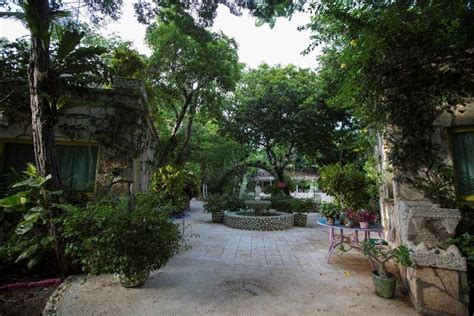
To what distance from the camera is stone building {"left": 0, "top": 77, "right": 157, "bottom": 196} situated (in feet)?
14.2

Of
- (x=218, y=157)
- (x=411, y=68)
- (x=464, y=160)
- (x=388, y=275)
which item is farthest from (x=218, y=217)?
(x=411, y=68)

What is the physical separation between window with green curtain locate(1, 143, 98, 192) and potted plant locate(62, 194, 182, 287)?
1401 mm

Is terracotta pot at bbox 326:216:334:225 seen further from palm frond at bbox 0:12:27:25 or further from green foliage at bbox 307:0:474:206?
palm frond at bbox 0:12:27:25

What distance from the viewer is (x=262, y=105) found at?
11.2 m

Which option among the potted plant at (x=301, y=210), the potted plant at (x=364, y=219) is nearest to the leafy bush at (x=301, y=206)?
the potted plant at (x=301, y=210)

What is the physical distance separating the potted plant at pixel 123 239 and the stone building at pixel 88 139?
141 cm

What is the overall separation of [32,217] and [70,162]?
1.53m

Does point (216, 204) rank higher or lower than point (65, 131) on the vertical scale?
lower

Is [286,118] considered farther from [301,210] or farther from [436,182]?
[436,182]

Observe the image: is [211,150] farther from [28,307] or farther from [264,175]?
[28,307]

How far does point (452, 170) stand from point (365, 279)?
1.87 meters

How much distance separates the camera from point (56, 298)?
9.68 ft

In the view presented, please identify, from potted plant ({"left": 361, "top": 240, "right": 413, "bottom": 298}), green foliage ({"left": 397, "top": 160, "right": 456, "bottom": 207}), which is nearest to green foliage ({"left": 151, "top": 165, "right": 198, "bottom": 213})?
potted plant ({"left": 361, "top": 240, "right": 413, "bottom": 298})

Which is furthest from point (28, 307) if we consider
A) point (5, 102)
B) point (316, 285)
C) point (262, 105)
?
point (262, 105)
